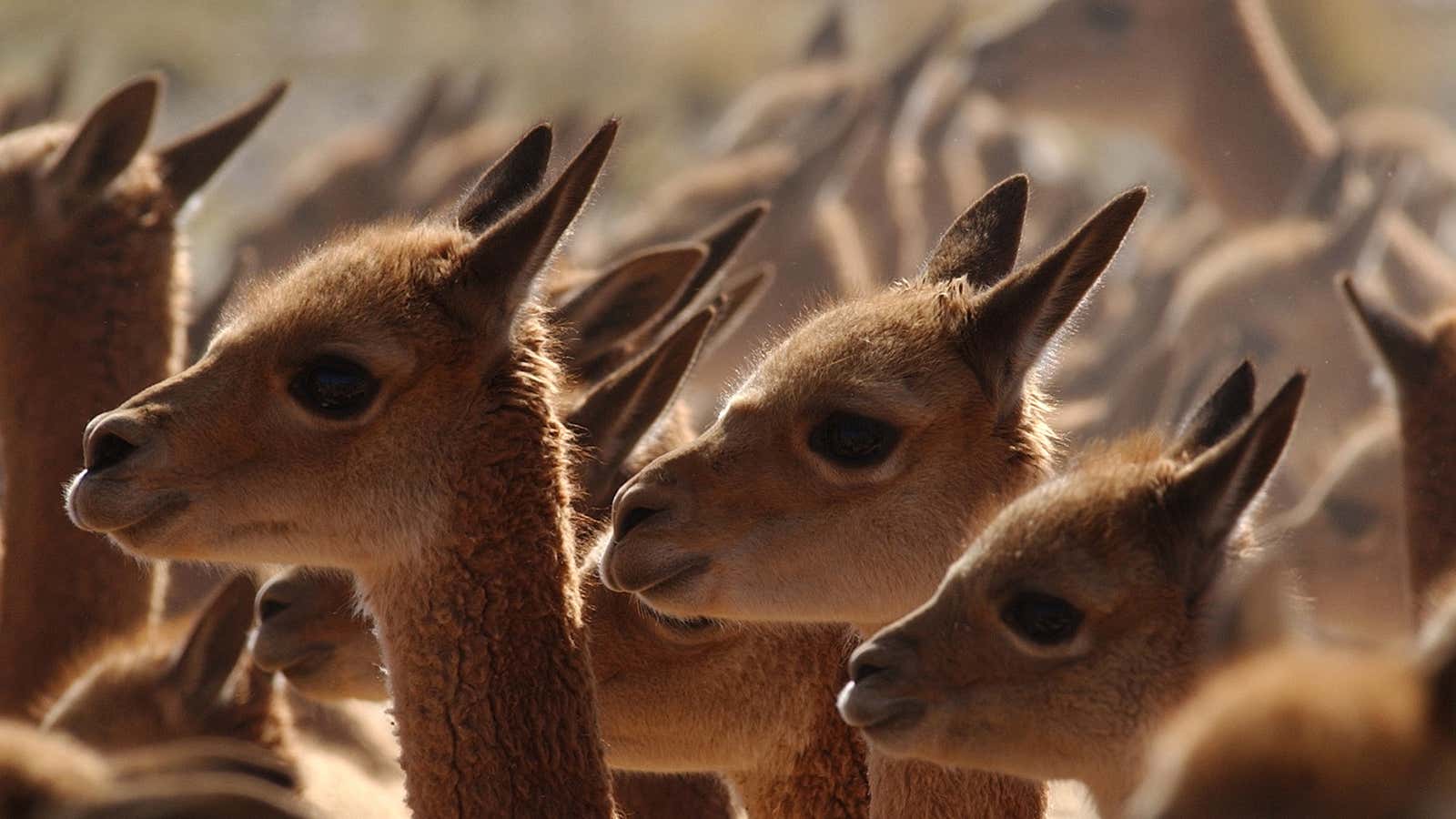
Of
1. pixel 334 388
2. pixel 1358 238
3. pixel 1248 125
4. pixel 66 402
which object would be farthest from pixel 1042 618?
pixel 1248 125

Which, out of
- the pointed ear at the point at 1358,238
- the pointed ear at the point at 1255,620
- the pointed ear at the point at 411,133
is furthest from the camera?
the pointed ear at the point at 411,133

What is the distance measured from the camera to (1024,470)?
177 inches

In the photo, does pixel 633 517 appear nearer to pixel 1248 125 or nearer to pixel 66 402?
pixel 66 402

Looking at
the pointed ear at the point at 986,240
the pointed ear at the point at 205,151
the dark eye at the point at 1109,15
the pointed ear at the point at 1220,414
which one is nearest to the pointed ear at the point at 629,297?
the pointed ear at the point at 986,240

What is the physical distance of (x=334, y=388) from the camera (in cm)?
432

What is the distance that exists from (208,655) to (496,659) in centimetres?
147

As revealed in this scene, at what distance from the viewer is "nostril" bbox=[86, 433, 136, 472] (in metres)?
4.30

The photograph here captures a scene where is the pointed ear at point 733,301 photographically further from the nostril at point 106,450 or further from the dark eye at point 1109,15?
the dark eye at point 1109,15

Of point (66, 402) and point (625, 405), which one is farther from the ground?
point (66, 402)

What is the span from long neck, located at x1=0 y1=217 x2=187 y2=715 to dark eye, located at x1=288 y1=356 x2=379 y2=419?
206 centimetres

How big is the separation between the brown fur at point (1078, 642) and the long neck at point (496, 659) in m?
0.77

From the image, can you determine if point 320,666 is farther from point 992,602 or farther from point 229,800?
point 229,800

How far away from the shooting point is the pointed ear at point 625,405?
17.4 feet

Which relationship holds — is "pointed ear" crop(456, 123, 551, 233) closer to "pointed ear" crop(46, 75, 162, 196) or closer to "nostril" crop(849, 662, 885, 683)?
"nostril" crop(849, 662, 885, 683)
